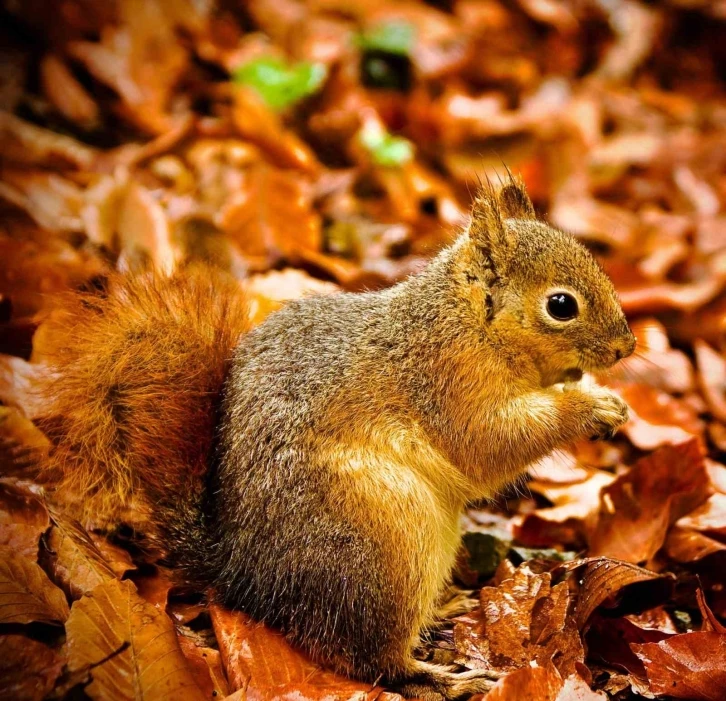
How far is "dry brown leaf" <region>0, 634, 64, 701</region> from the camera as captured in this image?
140 centimetres

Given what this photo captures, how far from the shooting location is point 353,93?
484cm

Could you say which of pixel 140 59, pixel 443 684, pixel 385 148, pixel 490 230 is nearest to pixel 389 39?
pixel 385 148

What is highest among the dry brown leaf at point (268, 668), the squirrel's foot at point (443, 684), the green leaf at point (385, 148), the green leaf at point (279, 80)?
the green leaf at point (279, 80)

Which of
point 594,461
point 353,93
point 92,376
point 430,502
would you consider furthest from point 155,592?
point 353,93

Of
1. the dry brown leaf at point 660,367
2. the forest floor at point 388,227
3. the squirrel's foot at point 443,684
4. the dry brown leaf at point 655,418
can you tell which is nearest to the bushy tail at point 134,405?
the forest floor at point 388,227

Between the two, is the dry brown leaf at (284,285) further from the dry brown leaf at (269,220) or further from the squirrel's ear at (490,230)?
the squirrel's ear at (490,230)

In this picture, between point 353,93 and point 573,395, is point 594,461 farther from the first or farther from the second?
point 353,93

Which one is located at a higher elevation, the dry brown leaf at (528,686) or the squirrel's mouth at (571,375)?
the squirrel's mouth at (571,375)

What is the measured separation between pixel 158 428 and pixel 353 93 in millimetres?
3538

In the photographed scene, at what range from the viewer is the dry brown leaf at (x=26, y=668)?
140cm

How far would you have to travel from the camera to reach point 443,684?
6.04ft

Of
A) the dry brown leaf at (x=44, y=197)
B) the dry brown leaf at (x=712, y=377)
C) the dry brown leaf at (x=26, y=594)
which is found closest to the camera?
the dry brown leaf at (x=26, y=594)

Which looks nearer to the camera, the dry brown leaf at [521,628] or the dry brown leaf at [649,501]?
the dry brown leaf at [521,628]

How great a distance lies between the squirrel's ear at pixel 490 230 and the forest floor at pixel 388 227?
344mm
